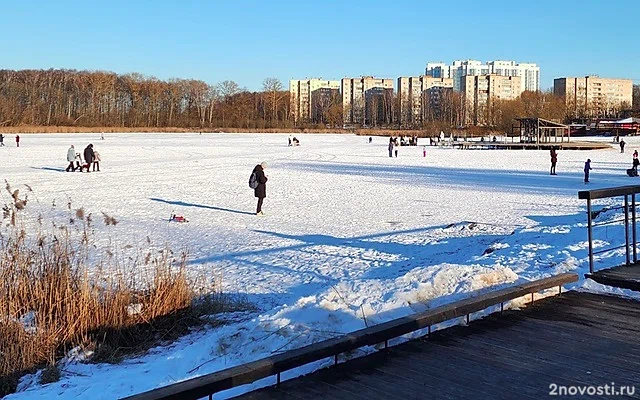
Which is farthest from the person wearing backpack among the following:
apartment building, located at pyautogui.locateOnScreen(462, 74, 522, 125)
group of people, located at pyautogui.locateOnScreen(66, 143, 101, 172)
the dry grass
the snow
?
apartment building, located at pyautogui.locateOnScreen(462, 74, 522, 125)

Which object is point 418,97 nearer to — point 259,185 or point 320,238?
point 259,185

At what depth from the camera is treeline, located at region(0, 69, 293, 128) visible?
125500 millimetres

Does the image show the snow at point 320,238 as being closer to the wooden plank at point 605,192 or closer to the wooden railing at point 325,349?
the wooden railing at point 325,349

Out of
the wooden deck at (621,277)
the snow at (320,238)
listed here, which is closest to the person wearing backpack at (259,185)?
the snow at (320,238)

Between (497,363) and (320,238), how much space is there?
970 centimetres

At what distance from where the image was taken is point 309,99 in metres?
183

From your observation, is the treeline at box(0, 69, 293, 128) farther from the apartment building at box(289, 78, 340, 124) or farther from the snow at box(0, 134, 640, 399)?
the snow at box(0, 134, 640, 399)

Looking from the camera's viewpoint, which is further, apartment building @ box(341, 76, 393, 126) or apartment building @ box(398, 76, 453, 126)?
apartment building @ box(341, 76, 393, 126)

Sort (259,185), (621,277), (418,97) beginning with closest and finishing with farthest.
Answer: (621,277)
(259,185)
(418,97)

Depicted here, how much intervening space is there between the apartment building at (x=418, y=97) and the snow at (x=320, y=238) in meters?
121

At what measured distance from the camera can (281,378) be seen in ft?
14.9

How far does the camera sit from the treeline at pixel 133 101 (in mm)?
125500

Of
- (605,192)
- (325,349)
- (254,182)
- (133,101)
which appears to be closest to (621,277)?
(605,192)

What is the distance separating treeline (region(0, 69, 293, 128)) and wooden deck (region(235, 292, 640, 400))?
11603cm
